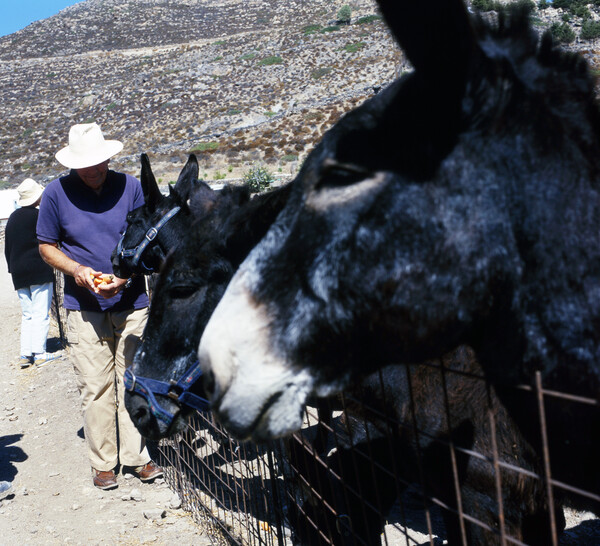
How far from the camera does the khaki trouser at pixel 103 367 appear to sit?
4961mm

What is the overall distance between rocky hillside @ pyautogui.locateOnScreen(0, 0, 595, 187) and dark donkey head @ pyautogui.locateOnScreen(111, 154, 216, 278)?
77.6ft

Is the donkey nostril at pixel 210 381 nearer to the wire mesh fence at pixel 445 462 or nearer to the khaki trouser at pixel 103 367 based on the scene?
the wire mesh fence at pixel 445 462

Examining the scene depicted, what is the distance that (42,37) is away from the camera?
93.4 meters

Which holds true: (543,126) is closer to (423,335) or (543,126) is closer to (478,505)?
(423,335)

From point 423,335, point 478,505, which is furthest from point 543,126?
point 478,505

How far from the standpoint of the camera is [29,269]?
27.6 feet

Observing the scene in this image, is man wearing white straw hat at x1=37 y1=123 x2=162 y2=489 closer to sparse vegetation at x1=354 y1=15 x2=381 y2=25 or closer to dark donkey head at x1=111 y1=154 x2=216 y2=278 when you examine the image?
dark donkey head at x1=111 y1=154 x2=216 y2=278

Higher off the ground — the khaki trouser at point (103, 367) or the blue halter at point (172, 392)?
the blue halter at point (172, 392)

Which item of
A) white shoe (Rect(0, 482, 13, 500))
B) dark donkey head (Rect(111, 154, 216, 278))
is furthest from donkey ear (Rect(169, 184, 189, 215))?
white shoe (Rect(0, 482, 13, 500))

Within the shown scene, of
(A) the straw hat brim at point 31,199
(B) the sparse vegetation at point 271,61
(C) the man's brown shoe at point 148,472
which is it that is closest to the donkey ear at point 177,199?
(C) the man's brown shoe at point 148,472

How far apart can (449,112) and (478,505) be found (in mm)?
2186

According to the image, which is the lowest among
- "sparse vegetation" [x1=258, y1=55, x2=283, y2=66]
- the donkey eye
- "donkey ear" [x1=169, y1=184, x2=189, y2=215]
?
the donkey eye

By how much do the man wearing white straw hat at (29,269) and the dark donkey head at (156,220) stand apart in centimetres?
455

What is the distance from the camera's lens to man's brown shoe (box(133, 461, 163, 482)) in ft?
17.2
